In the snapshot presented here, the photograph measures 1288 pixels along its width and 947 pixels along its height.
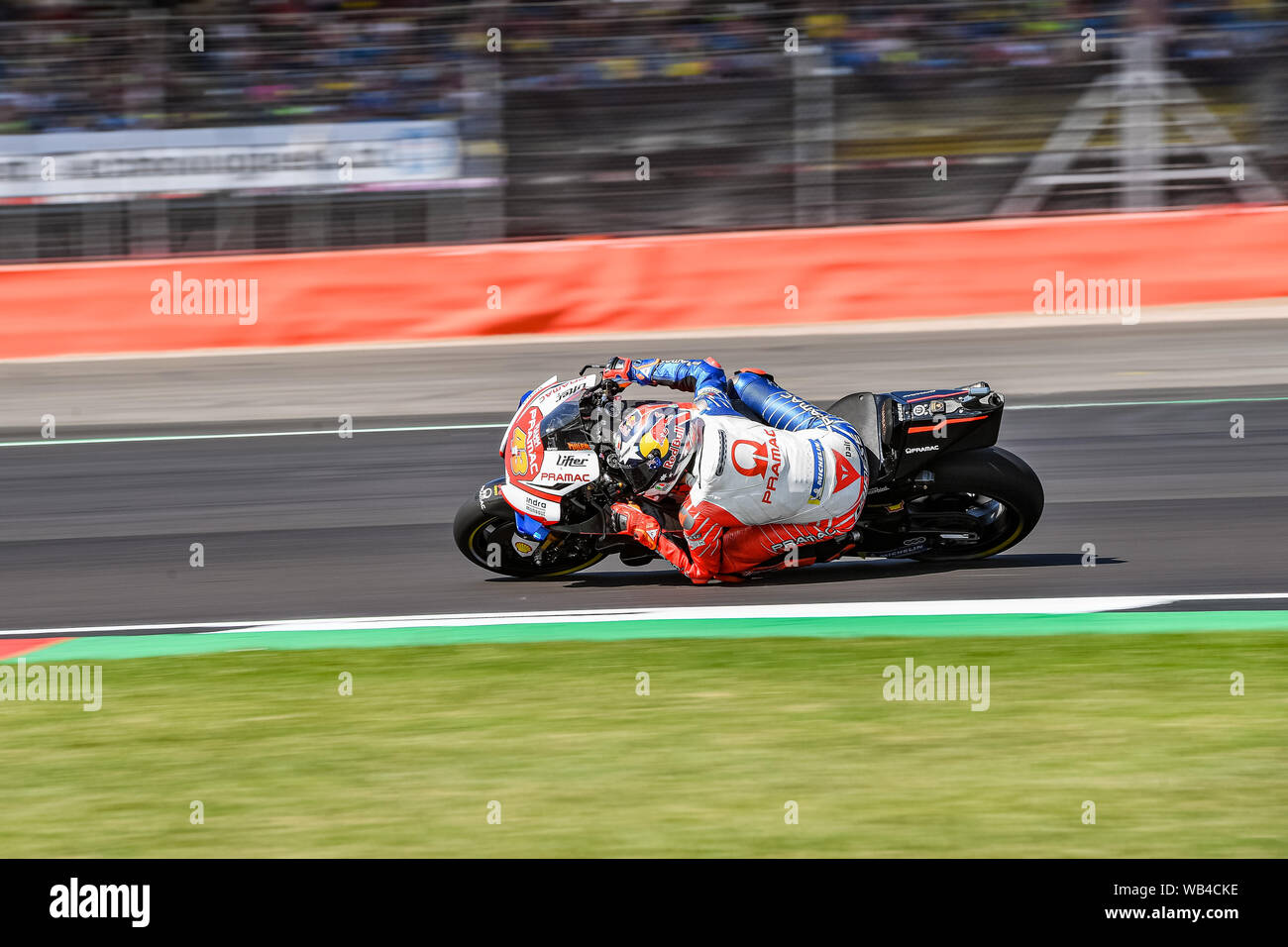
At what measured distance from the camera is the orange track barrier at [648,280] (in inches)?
549

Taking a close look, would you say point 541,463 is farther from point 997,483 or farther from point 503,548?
point 997,483

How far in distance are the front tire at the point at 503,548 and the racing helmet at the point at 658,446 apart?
0.92 m

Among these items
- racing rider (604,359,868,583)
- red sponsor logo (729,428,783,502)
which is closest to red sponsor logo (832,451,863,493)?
racing rider (604,359,868,583)

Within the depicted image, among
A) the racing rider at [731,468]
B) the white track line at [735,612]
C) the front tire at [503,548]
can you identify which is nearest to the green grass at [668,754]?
the white track line at [735,612]

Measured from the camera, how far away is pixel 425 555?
9.19 m

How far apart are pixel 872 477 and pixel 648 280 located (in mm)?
7250

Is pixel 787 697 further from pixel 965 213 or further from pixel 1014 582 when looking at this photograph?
pixel 965 213

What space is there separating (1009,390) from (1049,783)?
741 centimetres

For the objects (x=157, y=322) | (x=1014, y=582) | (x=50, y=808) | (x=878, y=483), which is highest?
(x=157, y=322)

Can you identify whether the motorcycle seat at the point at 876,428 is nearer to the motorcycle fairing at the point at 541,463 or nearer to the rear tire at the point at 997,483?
the rear tire at the point at 997,483

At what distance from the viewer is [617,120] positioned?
14.8 m

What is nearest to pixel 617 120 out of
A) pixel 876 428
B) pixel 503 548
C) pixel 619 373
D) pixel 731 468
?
pixel 503 548
